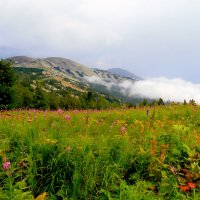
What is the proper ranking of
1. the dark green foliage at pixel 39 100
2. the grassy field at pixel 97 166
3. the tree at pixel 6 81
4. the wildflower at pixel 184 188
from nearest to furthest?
the grassy field at pixel 97 166, the wildflower at pixel 184 188, the tree at pixel 6 81, the dark green foliage at pixel 39 100

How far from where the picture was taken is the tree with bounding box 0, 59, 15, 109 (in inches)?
2090

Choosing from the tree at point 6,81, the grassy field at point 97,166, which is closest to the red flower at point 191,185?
the grassy field at point 97,166

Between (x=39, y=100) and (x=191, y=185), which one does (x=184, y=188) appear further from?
(x=39, y=100)

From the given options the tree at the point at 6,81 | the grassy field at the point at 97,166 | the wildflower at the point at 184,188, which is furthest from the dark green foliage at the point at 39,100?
the wildflower at the point at 184,188

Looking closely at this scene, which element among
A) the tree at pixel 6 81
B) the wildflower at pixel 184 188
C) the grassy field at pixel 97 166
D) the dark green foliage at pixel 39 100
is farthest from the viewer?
the dark green foliage at pixel 39 100

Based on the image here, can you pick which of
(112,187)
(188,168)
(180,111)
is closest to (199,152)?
(188,168)

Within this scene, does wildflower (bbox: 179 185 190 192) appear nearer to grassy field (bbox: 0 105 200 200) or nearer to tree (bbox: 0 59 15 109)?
grassy field (bbox: 0 105 200 200)

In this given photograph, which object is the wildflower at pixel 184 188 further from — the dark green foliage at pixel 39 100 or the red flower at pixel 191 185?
the dark green foliage at pixel 39 100

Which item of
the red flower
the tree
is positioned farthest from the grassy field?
the tree

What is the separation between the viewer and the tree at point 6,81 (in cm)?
5309

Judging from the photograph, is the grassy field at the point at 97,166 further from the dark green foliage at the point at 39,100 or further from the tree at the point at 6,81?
the dark green foliage at the point at 39,100

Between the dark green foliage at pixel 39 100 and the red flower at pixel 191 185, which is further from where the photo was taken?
the dark green foliage at pixel 39 100

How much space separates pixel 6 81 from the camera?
54000 mm

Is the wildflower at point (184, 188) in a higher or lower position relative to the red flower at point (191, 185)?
lower
